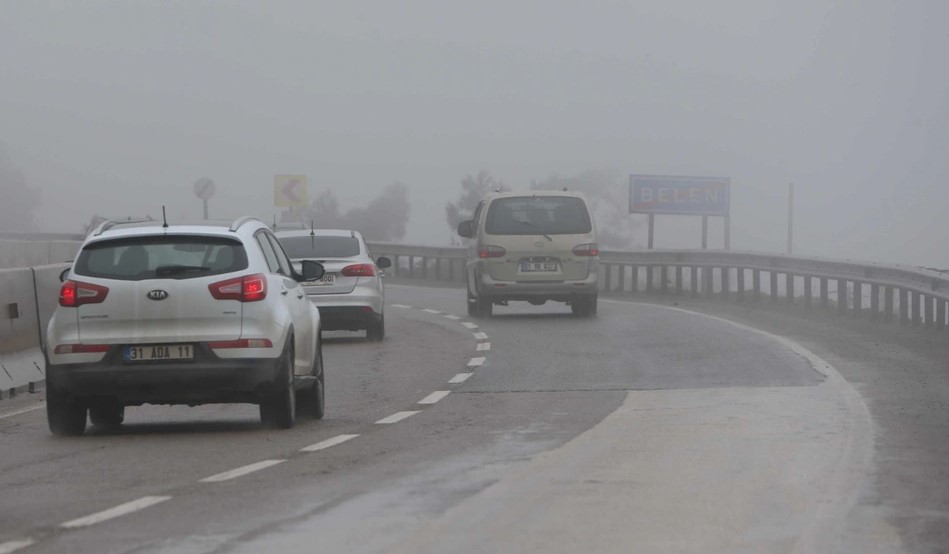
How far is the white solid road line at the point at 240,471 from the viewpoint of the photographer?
9.54 m

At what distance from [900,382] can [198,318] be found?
6.72 metres

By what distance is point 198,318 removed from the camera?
12281mm

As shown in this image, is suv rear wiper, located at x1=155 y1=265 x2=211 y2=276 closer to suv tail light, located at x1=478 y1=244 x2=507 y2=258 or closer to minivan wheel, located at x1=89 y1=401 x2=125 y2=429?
minivan wheel, located at x1=89 y1=401 x2=125 y2=429

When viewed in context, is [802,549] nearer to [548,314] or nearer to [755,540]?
[755,540]

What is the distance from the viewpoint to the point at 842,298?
89.9 ft

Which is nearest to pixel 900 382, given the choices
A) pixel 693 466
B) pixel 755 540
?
pixel 693 466

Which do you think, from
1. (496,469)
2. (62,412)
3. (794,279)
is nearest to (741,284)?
(794,279)

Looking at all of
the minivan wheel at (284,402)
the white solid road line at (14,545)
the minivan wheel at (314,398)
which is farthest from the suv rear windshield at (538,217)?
the white solid road line at (14,545)

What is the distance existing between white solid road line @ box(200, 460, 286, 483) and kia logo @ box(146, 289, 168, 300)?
2.20 metres

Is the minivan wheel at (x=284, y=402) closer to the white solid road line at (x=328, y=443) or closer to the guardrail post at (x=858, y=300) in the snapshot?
the white solid road line at (x=328, y=443)

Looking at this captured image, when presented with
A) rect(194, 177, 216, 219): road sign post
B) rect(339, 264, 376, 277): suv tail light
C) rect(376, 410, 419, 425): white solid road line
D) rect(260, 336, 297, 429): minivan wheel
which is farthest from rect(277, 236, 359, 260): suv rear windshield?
rect(194, 177, 216, 219): road sign post

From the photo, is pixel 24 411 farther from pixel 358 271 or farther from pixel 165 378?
pixel 358 271

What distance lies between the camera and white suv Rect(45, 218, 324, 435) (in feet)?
39.9

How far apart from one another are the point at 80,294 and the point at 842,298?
56.1 ft
